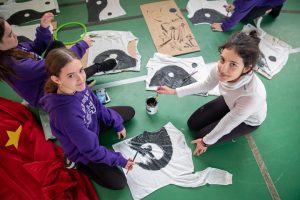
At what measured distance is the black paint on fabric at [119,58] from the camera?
2.30 metres

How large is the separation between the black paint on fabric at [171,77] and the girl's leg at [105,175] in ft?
2.80

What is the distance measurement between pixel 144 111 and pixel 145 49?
665mm

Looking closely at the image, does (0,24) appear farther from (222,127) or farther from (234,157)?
(234,157)

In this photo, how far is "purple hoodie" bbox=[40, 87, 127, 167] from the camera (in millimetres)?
1324

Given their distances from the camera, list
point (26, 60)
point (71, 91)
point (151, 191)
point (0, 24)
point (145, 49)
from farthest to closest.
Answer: point (145, 49)
point (151, 191)
point (26, 60)
point (0, 24)
point (71, 91)

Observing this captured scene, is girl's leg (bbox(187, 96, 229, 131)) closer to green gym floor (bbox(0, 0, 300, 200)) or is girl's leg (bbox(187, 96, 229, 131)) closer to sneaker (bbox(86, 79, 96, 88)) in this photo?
green gym floor (bbox(0, 0, 300, 200))

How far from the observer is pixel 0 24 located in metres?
1.46

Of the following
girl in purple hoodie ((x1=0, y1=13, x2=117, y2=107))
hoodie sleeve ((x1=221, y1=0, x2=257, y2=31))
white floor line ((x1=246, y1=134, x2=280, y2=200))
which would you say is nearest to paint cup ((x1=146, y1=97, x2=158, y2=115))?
girl in purple hoodie ((x1=0, y1=13, x2=117, y2=107))

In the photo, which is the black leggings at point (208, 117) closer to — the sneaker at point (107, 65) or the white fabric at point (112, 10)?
the sneaker at point (107, 65)

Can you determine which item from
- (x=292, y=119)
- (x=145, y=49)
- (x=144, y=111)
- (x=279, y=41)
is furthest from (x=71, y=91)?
(x=279, y=41)

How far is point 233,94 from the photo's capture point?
5.09 ft

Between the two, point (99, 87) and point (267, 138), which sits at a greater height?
point (99, 87)

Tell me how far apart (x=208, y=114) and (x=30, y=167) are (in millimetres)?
1234

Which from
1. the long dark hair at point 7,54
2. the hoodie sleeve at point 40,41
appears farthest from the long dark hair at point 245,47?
the hoodie sleeve at point 40,41
